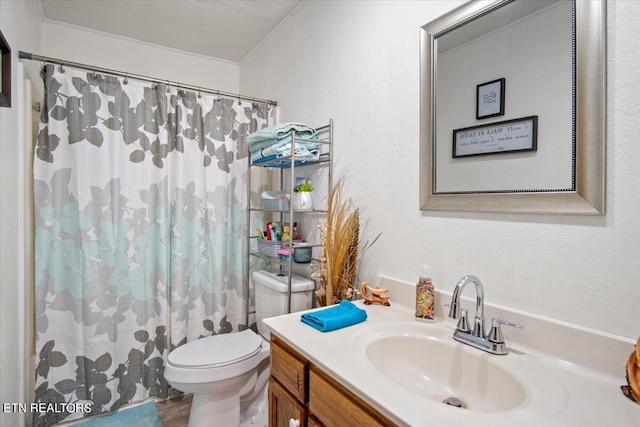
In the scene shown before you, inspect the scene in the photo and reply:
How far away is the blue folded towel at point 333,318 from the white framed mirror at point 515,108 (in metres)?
0.47

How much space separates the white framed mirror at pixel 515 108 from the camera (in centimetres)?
83

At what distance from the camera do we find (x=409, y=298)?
128 cm

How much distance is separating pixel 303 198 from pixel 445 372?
108 centimetres

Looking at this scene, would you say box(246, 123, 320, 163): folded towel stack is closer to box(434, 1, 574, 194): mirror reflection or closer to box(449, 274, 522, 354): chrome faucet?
box(434, 1, 574, 194): mirror reflection

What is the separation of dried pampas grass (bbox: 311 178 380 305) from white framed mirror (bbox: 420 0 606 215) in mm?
370

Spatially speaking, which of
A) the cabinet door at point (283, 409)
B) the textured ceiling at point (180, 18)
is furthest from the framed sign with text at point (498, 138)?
the textured ceiling at point (180, 18)

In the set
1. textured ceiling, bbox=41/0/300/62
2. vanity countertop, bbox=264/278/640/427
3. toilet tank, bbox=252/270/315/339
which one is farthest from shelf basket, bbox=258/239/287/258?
textured ceiling, bbox=41/0/300/62

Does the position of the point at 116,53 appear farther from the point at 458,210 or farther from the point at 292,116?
the point at 458,210

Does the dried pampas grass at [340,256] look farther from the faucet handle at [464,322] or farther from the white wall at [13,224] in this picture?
the white wall at [13,224]

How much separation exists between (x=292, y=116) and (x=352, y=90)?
65 cm

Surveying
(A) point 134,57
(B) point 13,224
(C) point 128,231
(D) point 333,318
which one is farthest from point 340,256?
(A) point 134,57

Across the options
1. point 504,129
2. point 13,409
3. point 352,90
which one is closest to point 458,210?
point 504,129

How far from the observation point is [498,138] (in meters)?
1.03

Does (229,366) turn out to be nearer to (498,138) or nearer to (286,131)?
(286,131)
